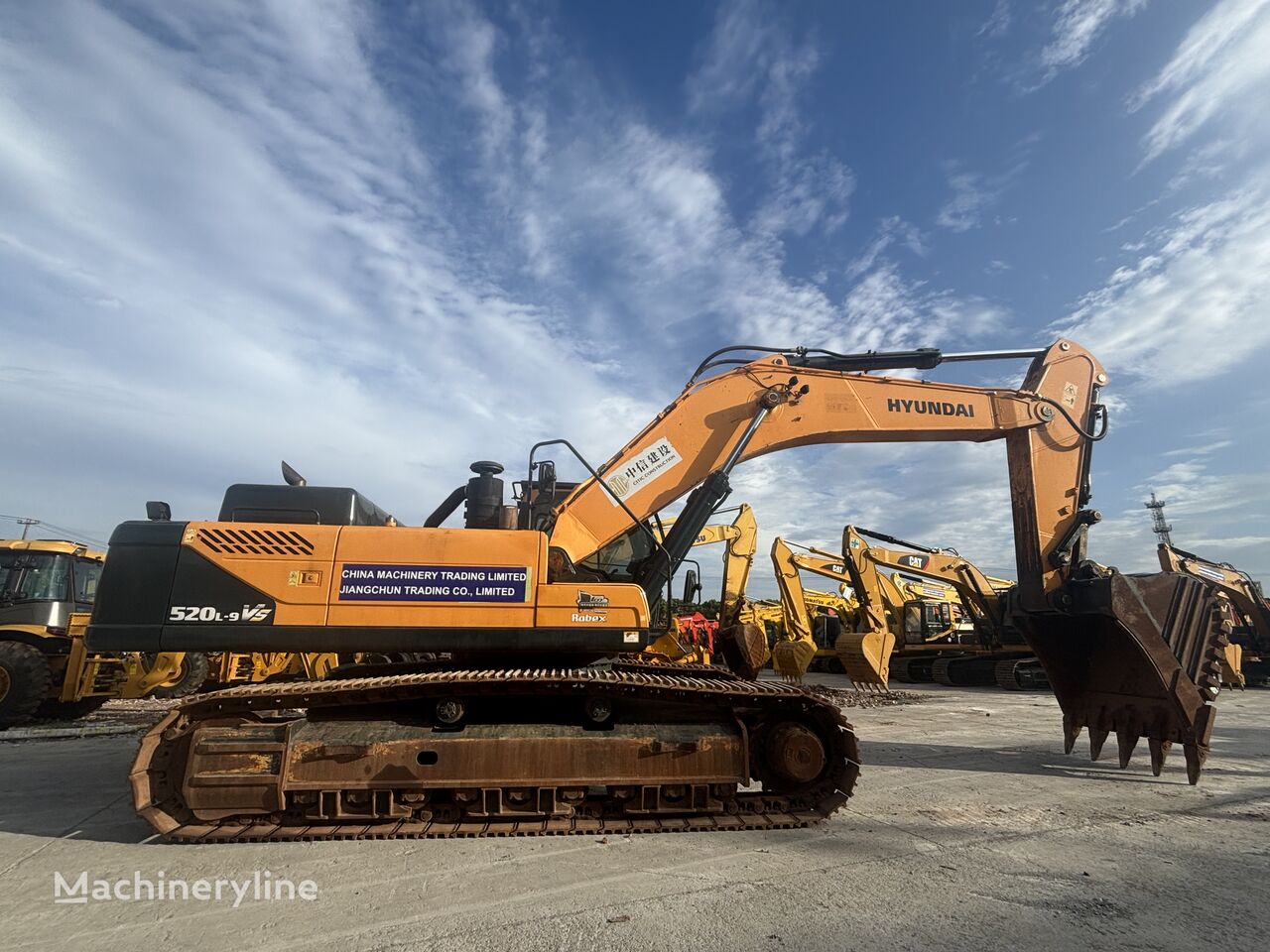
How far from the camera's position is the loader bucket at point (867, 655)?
13570 millimetres

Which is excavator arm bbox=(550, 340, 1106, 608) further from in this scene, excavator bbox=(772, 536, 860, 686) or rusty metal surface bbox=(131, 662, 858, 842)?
excavator bbox=(772, 536, 860, 686)

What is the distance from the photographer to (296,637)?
4398mm

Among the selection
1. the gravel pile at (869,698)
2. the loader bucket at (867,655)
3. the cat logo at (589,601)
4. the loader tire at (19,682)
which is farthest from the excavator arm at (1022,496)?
the loader tire at (19,682)

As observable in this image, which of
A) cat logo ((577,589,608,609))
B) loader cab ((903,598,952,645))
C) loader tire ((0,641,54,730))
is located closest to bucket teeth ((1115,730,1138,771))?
cat logo ((577,589,608,609))

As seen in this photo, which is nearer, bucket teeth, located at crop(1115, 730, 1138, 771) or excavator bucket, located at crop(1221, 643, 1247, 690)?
bucket teeth, located at crop(1115, 730, 1138, 771)

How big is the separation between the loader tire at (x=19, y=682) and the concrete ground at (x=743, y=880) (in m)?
4.72

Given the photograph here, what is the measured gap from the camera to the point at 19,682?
30.0ft

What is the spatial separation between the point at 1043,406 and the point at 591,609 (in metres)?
5.81

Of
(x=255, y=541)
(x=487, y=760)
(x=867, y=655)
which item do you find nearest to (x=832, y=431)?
(x=487, y=760)

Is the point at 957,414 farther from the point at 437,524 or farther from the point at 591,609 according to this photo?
the point at 437,524

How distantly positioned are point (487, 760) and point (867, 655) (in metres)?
10.9

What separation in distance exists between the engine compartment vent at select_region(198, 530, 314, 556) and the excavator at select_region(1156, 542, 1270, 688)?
18.9 metres

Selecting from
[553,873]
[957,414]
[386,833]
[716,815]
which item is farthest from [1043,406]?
[386,833]

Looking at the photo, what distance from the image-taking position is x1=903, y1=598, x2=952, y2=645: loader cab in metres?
21.5
